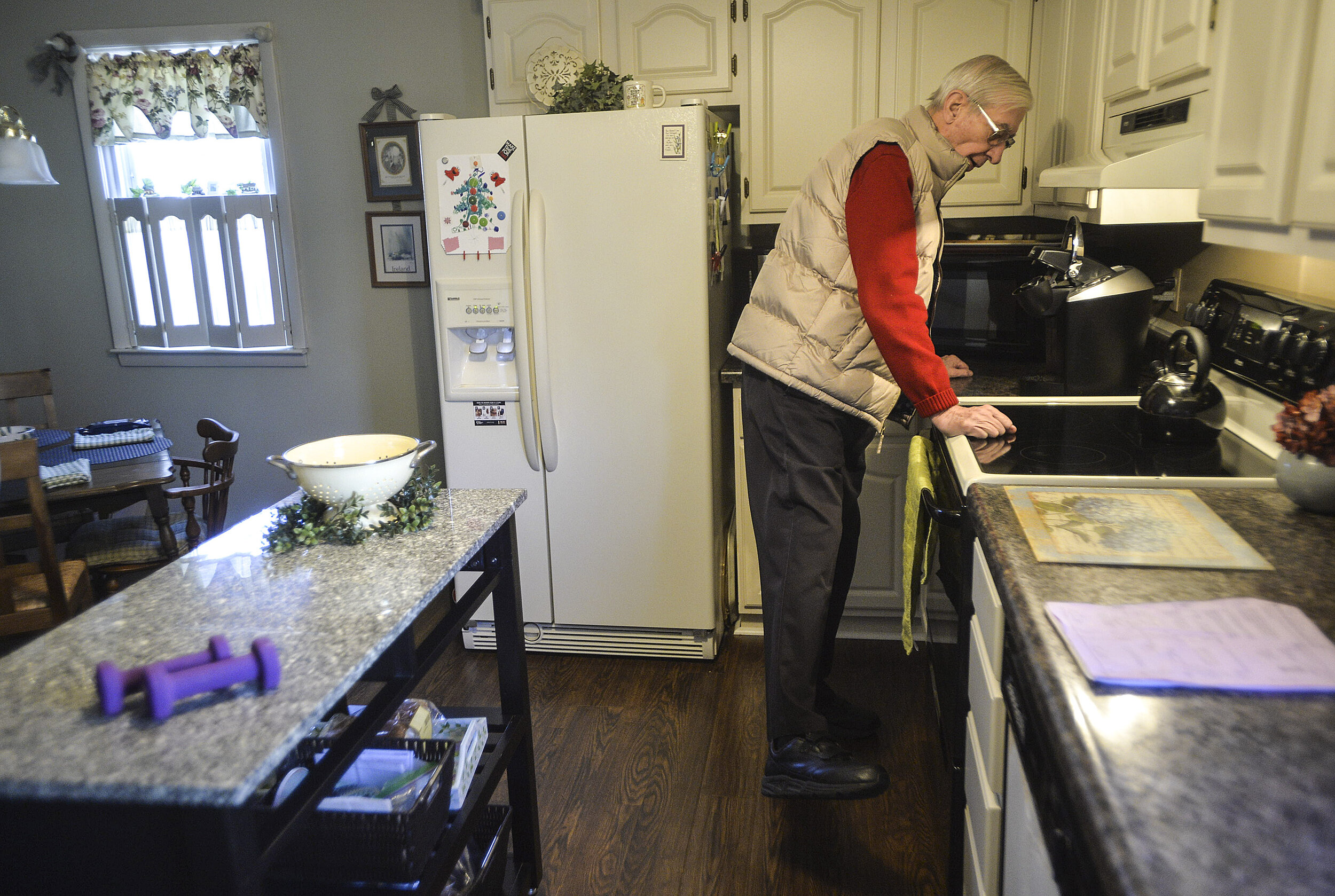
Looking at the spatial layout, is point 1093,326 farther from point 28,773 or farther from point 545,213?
point 28,773

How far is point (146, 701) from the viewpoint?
867 millimetres

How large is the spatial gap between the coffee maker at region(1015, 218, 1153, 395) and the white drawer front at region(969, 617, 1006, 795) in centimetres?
93

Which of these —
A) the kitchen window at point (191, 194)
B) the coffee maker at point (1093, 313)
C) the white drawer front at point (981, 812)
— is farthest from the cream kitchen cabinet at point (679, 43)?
the white drawer front at point (981, 812)

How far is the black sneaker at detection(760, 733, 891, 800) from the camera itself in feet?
6.68

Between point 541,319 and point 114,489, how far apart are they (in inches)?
50.1

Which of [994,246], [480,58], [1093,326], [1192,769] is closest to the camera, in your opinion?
[1192,769]

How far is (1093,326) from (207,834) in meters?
1.96

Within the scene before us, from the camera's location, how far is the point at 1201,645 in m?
0.92

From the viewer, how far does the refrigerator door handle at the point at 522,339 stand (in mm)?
2562

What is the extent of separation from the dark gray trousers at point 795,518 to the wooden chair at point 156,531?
1.73m

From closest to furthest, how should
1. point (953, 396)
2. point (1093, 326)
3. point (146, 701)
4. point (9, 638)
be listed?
point (146, 701), point (953, 396), point (1093, 326), point (9, 638)

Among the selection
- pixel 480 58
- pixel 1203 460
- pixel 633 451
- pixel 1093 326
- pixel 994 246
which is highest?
pixel 480 58

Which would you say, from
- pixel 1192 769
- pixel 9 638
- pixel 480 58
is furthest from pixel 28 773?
pixel 480 58

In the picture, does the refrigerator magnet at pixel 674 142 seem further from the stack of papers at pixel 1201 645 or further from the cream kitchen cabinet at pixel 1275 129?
the stack of papers at pixel 1201 645
